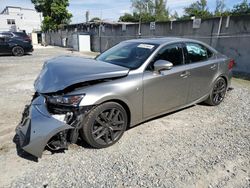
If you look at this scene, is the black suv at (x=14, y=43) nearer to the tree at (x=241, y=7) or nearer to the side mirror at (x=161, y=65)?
the side mirror at (x=161, y=65)

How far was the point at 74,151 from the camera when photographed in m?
2.99

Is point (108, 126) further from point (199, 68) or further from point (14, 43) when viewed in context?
point (14, 43)

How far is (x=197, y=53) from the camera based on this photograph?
4.29 metres

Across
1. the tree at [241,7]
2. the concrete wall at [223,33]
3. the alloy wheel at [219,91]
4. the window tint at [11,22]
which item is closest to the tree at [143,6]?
the tree at [241,7]

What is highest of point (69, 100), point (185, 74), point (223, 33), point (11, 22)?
point (11, 22)

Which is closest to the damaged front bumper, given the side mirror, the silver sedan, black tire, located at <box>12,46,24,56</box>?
the silver sedan

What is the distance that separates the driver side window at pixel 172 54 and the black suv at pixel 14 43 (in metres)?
13.2

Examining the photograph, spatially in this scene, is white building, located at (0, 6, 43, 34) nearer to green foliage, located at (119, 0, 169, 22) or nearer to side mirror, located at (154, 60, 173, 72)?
green foliage, located at (119, 0, 169, 22)

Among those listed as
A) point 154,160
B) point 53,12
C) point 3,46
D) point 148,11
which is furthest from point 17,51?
point 148,11

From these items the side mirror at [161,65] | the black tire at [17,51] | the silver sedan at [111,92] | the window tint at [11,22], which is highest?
the window tint at [11,22]

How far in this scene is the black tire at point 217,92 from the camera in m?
4.64

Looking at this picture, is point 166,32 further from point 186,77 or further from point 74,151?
point 74,151

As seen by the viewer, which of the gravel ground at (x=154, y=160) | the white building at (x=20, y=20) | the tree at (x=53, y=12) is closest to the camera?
the gravel ground at (x=154, y=160)

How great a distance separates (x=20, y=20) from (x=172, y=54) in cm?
5526
